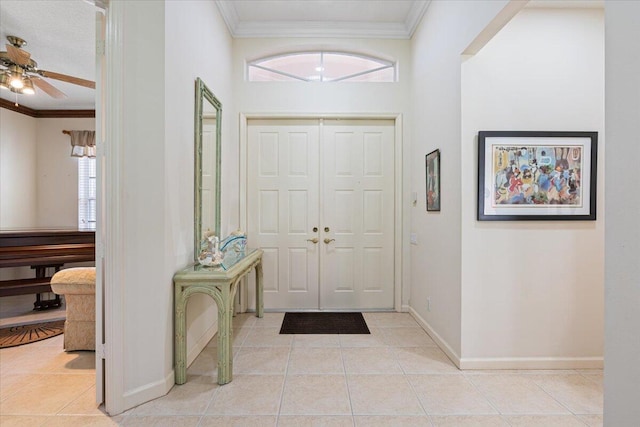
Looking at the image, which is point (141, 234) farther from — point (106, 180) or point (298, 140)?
point (298, 140)

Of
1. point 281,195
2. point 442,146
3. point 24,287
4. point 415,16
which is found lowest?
point 24,287

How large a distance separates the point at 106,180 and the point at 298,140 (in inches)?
99.1

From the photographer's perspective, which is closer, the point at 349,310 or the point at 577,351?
the point at 577,351

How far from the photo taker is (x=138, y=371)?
2.17 m

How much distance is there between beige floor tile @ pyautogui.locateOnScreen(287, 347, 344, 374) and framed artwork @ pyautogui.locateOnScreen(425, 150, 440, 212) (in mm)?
1617

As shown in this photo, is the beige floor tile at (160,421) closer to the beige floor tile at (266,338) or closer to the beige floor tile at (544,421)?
the beige floor tile at (266,338)

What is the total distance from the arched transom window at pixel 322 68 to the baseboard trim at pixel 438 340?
9.51 feet

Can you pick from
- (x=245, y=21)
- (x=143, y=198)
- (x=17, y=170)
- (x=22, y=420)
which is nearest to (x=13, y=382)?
(x=22, y=420)

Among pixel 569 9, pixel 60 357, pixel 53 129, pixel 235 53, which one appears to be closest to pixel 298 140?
pixel 235 53

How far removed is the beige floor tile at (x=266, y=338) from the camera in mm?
3174

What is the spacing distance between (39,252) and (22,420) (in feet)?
8.38

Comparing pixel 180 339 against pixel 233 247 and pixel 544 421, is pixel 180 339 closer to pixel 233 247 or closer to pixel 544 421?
pixel 233 247

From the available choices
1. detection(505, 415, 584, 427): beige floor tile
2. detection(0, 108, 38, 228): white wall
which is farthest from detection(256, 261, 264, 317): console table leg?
detection(0, 108, 38, 228): white wall

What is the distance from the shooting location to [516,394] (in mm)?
2312
